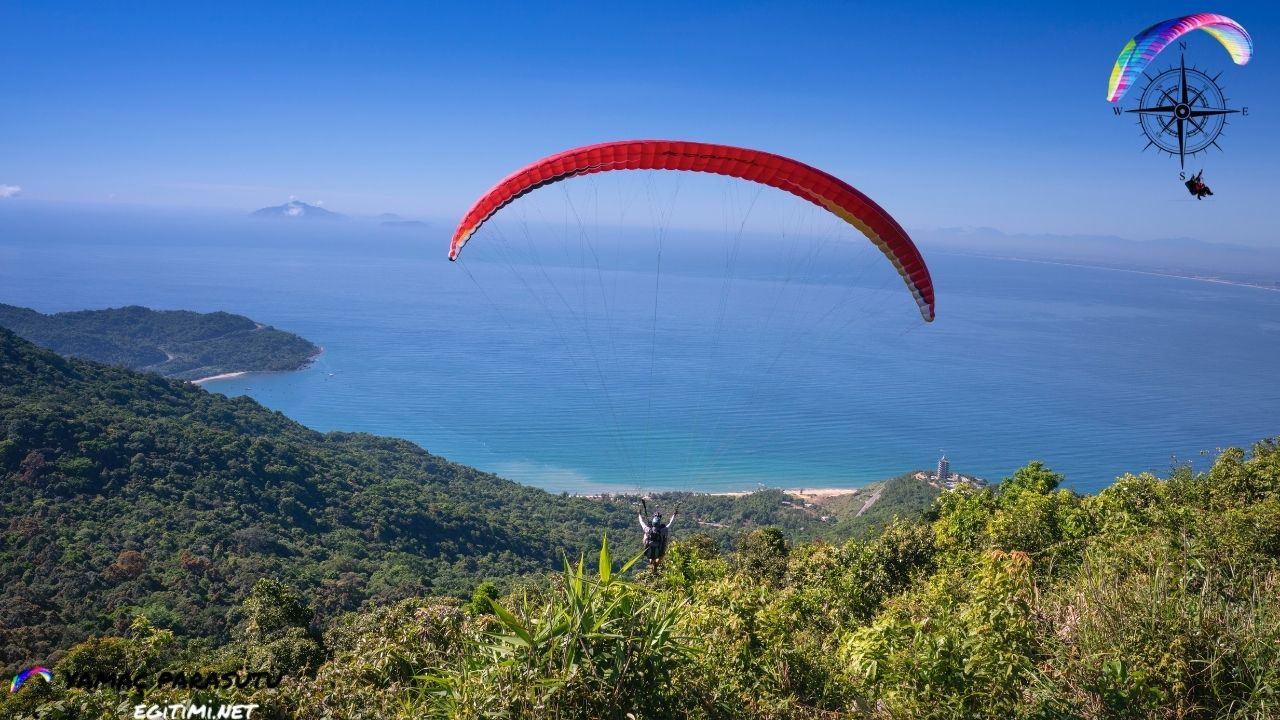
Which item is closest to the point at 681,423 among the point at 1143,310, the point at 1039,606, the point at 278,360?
the point at 278,360

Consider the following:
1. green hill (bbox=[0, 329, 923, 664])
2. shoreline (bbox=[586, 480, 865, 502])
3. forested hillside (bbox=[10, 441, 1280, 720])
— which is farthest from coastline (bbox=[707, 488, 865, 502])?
forested hillside (bbox=[10, 441, 1280, 720])

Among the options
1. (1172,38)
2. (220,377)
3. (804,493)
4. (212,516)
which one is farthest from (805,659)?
(220,377)

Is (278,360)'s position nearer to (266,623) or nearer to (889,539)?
(266,623)

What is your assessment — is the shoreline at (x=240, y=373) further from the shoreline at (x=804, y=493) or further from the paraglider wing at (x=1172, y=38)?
the paraglider wing at (x=1172, y=38)

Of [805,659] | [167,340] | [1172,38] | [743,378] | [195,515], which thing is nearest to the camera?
[805,659]

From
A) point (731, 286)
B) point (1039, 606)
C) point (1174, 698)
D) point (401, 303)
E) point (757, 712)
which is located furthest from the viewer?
point (731, 286)

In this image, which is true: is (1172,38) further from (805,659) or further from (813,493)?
(813,493)
